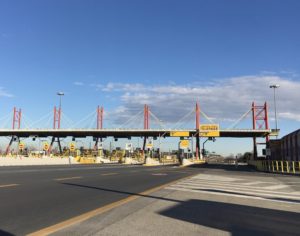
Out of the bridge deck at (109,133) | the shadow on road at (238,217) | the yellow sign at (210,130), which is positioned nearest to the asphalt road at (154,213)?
the shadow on road at (238,217)

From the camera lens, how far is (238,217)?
9.18 m

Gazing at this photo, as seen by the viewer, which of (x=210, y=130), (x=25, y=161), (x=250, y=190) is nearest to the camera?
(x=250, y=190)

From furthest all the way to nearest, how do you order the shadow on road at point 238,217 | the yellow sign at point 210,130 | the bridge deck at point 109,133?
1. the bridge deck at point 109,133
2. the yellow sign at point 210,130
3. the shadow on road at point 238,217

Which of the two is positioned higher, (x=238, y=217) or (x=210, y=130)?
(x=210, y=130)

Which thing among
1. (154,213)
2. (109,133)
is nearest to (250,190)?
(154,213)

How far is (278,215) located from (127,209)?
142 inches

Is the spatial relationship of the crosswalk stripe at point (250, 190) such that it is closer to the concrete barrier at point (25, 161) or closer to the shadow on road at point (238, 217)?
the shadow on road at point (238, 217)

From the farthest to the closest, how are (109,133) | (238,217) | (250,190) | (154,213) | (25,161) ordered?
(109,133)
(25,161)
(250,190)
(154,213)
(238,217)

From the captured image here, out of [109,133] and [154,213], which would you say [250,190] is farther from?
[109,133]

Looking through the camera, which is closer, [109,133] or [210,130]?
[210,130]

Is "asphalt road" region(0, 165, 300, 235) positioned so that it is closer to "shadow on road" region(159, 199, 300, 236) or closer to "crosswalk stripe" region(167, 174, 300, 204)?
"shadow on road" region(159, 199, 300, 236)

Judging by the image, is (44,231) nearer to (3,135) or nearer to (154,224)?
(154,224)

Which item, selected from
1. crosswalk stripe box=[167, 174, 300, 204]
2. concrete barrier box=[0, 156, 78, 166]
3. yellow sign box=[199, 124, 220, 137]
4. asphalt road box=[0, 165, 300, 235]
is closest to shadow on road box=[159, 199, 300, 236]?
asphalt road box=[0, 165, 300, 235]

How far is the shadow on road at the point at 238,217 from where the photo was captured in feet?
25.6
